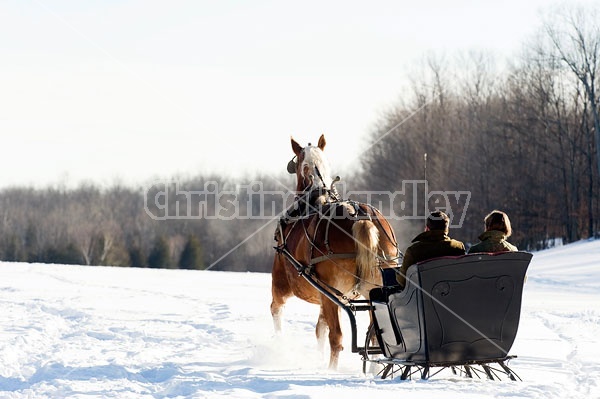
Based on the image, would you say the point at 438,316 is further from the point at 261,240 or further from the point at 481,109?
the point at 261,240

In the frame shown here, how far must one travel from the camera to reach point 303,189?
1066 cm

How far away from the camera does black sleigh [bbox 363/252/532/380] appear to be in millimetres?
7141

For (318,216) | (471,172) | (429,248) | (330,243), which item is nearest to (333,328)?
(330,243)

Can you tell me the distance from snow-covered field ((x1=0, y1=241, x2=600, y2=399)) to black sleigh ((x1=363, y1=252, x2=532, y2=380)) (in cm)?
26

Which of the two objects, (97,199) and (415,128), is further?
(97,199)

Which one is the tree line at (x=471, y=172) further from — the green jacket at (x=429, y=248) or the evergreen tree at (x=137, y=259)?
the green jacket at (x=429, y=248)

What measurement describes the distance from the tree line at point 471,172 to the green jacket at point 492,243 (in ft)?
54.1

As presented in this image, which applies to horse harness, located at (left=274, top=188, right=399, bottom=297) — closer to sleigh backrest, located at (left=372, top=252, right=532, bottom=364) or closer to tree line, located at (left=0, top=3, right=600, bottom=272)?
sleigh backrest, located at (left=372, top=252, right=532, bottom=364)

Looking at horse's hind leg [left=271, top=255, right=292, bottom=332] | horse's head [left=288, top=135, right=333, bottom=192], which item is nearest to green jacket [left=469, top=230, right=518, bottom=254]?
horse's head [left=288, top=135, right=333, bottom=192]

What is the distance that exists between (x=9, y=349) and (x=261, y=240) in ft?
180

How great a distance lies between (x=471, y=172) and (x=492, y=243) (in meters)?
40.3

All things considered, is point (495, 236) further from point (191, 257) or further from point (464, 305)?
point (191, 257)

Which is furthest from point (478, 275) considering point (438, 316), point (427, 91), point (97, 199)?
point (97, 199)

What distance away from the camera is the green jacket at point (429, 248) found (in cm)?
753
